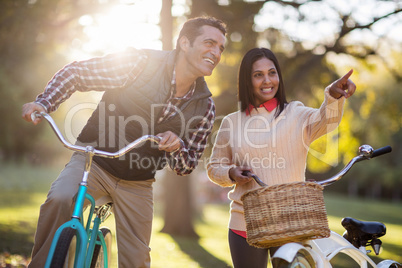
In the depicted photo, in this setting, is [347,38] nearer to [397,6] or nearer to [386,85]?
[397,6]

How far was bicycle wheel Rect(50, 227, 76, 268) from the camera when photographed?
2.57 m

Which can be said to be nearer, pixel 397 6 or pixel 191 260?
pixel 191 260

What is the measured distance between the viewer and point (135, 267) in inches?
144

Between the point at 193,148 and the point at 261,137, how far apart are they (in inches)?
25.2

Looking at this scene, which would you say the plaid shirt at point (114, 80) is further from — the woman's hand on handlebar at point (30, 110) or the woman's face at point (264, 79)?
the woman's face at point (264, 79)

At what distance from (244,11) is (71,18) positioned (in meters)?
3.68

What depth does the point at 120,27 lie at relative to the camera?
381 inches

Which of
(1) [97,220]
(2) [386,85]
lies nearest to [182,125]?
(1) [97,220]

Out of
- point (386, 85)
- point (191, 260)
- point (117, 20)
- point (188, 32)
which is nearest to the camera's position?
point (188, 32)

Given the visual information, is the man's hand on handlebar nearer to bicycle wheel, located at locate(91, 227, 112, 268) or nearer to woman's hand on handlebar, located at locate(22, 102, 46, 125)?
woman's hand on handlebar, located at locate(22, 102, 46, 125)

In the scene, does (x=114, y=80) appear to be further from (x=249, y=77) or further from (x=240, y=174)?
(x=240, y=174)

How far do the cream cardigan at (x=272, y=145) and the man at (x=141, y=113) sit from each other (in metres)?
0.39

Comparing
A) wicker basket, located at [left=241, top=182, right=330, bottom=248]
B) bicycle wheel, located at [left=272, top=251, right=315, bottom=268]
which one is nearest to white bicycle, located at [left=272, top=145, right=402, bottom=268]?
bicycle wheel, located at [left=272, top=251, right=315, bottom=268]

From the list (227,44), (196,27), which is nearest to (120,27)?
(227,44)
